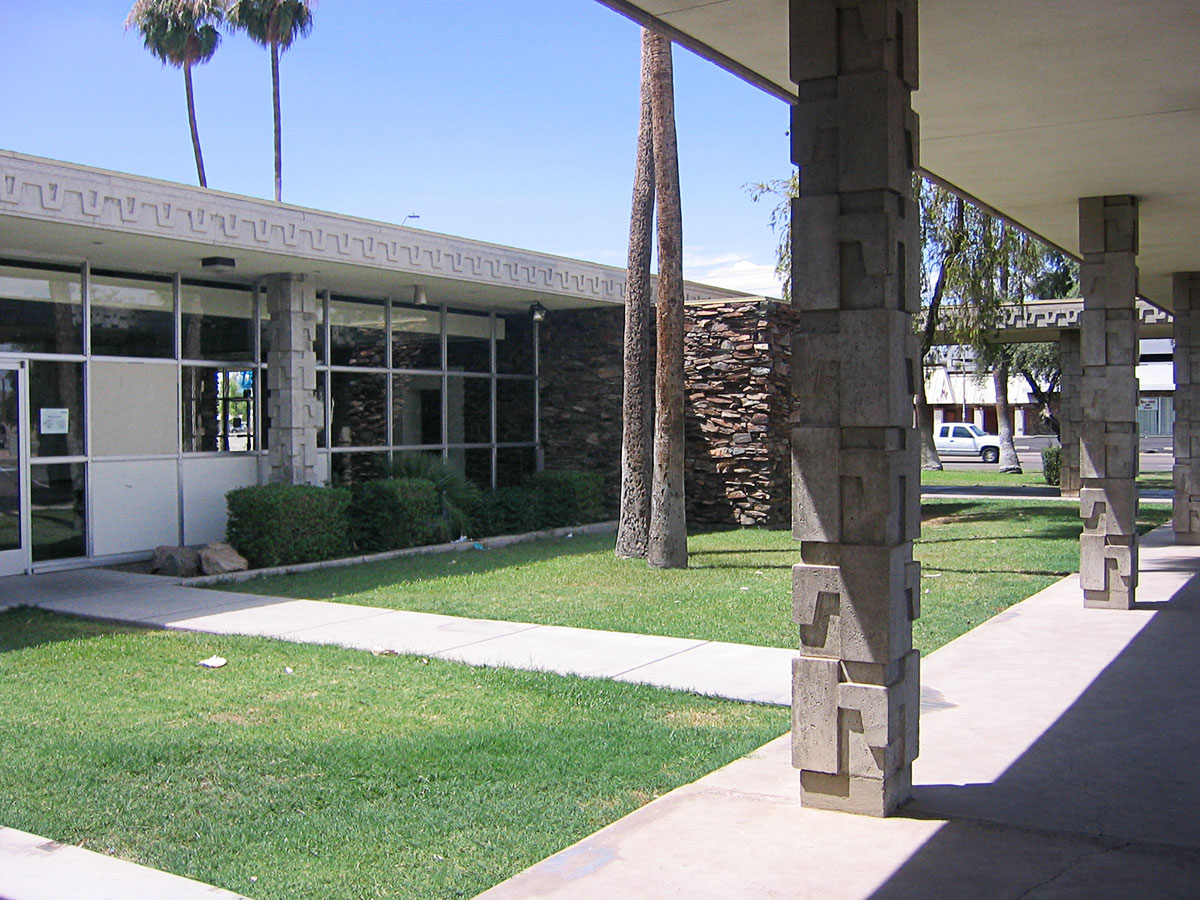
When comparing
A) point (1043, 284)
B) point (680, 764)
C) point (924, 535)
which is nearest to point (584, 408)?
point (924, 535)

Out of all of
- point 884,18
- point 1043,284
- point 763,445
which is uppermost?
point 1043,284

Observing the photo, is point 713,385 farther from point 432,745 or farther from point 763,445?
point 432,745

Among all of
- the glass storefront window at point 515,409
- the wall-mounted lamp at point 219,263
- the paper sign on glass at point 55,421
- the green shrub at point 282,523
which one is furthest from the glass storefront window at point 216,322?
the glass storefront window at point 515,409

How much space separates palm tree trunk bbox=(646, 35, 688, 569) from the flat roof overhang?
353 centimetres

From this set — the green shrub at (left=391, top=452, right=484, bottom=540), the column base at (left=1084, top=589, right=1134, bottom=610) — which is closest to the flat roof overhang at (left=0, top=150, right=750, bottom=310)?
the green shrub at (left=391, top=452, right=484, bottom=540)

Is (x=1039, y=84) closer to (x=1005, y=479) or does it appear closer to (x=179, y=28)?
(x=1005, y=479)

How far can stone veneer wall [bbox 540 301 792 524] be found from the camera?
61.9 ft

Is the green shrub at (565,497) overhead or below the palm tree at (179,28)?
below

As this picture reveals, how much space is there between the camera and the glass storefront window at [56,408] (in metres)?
13.1

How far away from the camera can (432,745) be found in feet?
20.6

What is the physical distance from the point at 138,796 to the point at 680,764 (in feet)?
8.84

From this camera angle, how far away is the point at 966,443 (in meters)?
48.7

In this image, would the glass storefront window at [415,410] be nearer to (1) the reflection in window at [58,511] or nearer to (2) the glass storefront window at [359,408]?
(2) the glass storefront window at [359,408]

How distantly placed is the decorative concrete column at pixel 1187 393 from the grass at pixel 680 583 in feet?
5.02
